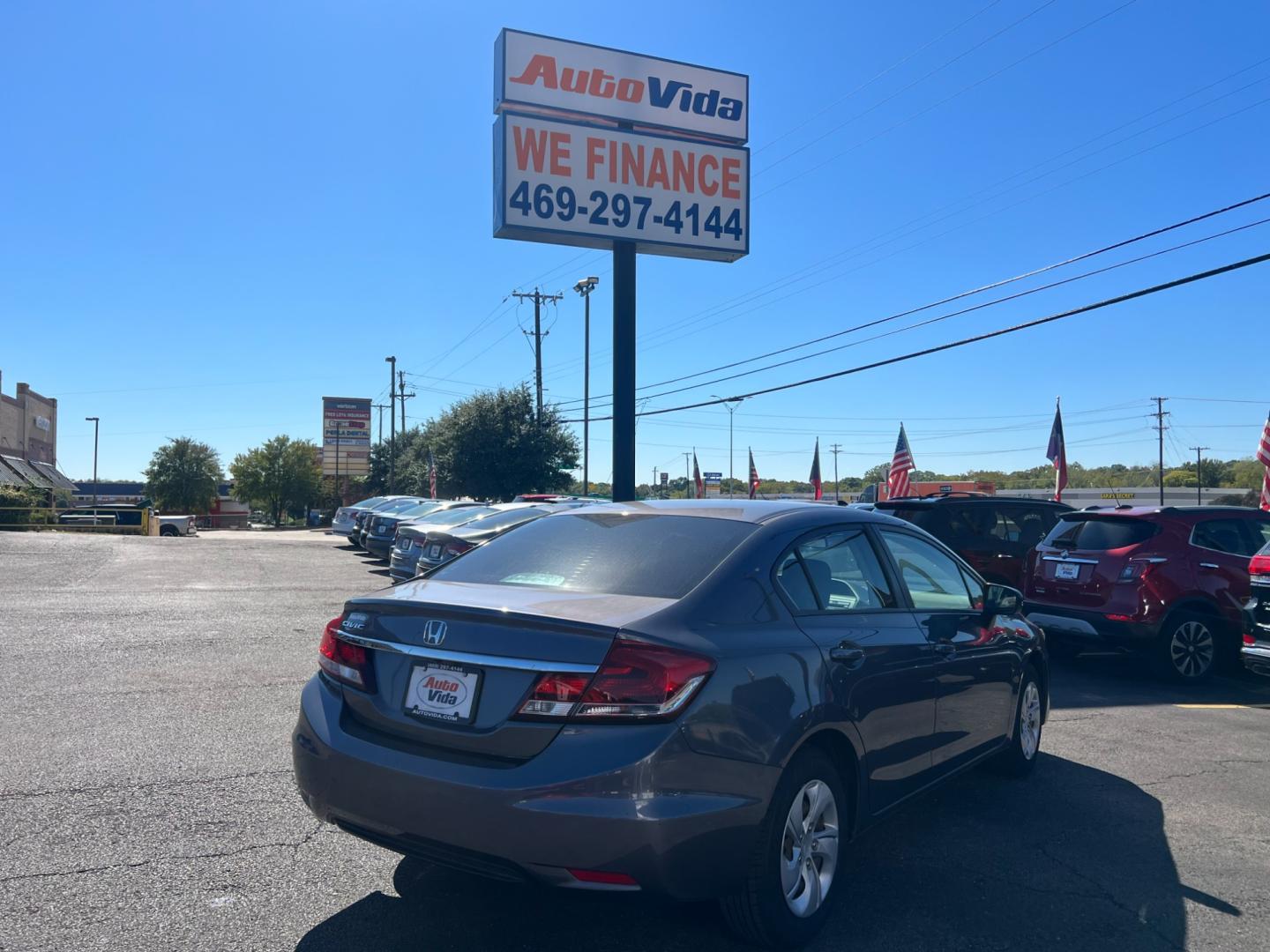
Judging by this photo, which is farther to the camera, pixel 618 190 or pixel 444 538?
pixel 618 190

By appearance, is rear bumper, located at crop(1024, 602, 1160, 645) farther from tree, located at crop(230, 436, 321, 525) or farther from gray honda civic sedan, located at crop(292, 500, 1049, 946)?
tree, located at crop(230, 436, 321, 525)

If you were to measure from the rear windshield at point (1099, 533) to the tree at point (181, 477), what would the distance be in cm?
7058

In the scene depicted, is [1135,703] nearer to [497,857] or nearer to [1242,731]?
[1242,731]

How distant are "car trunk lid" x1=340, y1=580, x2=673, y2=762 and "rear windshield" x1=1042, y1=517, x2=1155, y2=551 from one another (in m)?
7.29

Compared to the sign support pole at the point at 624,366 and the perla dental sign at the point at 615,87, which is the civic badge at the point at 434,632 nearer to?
the sign support pole at the point at 624,366

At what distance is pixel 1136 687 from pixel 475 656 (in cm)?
785

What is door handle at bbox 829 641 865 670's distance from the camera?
3879mm

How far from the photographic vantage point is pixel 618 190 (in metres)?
18.6

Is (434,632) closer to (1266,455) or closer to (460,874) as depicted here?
(460,874)

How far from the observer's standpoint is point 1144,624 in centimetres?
885

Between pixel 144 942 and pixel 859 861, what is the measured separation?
293 centimetres

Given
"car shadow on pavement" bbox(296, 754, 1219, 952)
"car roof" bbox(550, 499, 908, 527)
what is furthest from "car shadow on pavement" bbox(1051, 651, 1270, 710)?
"car roof" bbox(550, 499, 908, 527)

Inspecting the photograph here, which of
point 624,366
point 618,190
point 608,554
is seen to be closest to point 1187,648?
point 608,554

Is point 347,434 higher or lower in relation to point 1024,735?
higher
